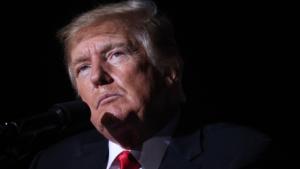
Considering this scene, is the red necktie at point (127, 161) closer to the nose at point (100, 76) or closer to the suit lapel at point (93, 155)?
the suit lapel at point (93, 155)

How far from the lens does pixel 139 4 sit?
8.14 feet

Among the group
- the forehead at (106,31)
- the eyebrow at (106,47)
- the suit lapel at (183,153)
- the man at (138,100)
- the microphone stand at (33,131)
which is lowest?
the suit lapel at (183,153)

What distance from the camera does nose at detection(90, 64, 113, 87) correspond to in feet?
7.05

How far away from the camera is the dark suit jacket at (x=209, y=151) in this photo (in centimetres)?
204

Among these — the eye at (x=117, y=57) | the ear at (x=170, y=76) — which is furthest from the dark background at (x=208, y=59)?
the eye at (x=117, y=57)

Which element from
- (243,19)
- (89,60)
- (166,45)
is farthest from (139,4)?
(243,19)

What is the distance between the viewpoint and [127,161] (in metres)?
2.17

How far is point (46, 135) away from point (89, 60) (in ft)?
2.72

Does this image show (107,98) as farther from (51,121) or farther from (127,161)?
(51,121)

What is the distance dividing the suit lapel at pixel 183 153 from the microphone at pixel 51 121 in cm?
60

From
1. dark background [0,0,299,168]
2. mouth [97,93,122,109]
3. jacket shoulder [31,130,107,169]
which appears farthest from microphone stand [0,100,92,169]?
dark background [0,0,299,168]

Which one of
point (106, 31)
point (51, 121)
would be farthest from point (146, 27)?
point (51, 121)

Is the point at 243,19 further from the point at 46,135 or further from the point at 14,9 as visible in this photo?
the point at 46,135

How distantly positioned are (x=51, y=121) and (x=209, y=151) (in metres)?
0.84
